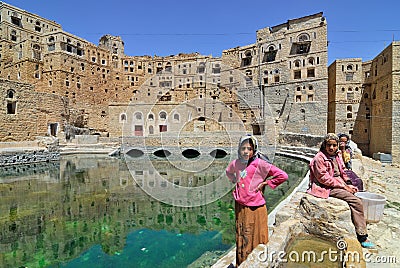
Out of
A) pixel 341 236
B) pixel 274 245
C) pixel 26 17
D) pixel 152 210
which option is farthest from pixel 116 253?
pixel 26 17

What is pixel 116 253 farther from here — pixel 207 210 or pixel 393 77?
pixel 393 77

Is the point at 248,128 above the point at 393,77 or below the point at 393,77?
below

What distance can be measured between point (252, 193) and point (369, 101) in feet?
80.9

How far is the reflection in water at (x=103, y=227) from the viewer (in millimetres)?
4359

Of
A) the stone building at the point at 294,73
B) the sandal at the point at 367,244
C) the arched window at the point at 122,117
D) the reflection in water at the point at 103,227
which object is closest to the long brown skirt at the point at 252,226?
the sandal at the point at 367,244

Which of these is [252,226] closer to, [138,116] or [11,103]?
[11,103]

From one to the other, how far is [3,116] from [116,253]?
57.2 feet

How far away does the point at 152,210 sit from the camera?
666 cm

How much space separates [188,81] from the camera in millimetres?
34625

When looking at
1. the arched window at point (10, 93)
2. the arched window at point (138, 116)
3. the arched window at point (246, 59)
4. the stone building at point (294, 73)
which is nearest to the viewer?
the arched window at point (10, 93)

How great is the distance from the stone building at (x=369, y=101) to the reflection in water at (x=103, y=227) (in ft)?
44.0

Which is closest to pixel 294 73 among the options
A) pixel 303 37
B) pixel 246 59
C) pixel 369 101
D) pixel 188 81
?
pixel 303 37

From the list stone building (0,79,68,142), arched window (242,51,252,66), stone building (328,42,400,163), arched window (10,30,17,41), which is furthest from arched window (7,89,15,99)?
stone building (328,42,400,163)

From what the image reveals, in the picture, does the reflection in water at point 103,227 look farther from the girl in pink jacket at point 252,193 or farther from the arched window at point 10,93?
the arched window at point 10,93
